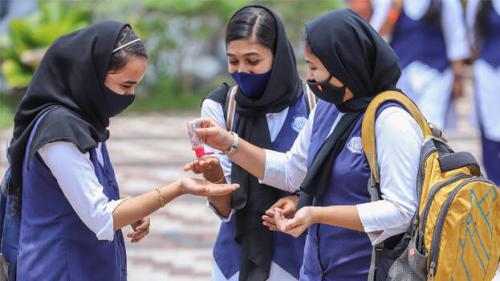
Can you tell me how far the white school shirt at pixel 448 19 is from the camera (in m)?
7.59

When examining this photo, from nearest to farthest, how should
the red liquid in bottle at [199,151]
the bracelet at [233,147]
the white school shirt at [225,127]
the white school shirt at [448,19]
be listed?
1. the red liquid in bottle at [199,151]
2. the bracelet at [233,147]
3. the white school shirt at [225,127]
4. the white school shirt at [448,19]

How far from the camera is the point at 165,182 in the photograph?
8.65 metres

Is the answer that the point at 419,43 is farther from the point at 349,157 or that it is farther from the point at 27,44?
the point at 27,44

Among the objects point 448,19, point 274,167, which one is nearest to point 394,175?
point 274,167

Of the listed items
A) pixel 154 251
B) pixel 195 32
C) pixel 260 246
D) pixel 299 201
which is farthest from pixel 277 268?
pixel 195 32

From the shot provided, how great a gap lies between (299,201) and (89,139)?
737 mm

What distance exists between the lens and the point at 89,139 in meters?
3.13

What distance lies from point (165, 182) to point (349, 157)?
5635mm

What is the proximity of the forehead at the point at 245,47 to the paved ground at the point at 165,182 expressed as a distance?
2589mm

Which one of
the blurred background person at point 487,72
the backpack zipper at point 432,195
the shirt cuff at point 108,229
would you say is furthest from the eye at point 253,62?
the blurred background person at point 487,72

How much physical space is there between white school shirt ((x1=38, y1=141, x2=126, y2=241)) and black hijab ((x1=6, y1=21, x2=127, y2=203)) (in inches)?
3.0

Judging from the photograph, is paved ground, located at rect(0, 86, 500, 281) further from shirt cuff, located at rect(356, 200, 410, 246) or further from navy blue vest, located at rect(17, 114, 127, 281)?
shirt cuff, located at rect(356, 200, 410, 246)

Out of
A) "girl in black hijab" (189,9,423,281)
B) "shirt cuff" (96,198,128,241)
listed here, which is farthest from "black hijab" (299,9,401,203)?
"shirt cuff" (96,198,128,241)

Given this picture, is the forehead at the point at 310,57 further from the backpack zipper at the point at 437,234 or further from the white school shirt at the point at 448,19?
the white school shirt at the point at 448,19
